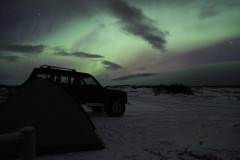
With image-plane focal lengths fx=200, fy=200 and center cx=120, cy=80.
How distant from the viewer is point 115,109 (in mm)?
10195

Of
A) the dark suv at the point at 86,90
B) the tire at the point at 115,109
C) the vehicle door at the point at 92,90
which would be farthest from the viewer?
the tire at the point at 115,109

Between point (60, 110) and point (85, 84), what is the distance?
5075 millimetres

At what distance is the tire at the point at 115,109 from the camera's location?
33.1ft

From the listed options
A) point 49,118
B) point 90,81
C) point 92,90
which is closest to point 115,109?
point 92,90

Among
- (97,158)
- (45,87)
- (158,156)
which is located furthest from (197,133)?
(45,87)

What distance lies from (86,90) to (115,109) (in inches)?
70.6

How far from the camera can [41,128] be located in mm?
4320

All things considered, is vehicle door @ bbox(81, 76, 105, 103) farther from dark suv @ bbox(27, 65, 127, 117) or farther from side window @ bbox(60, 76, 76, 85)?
side window @ bbox(60, 76, 76, 85)

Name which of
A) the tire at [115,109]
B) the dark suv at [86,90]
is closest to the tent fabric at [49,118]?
the dark suv at [86,90]

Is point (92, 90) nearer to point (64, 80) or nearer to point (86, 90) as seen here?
point (86, 90)

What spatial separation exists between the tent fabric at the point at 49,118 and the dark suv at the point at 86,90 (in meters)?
3.83

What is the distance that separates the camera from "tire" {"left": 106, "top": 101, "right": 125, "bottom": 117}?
10102mm

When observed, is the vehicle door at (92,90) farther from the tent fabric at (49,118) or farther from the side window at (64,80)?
the tent fabric at (49,118)

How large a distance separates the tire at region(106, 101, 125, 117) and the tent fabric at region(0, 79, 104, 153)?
5347 mm
